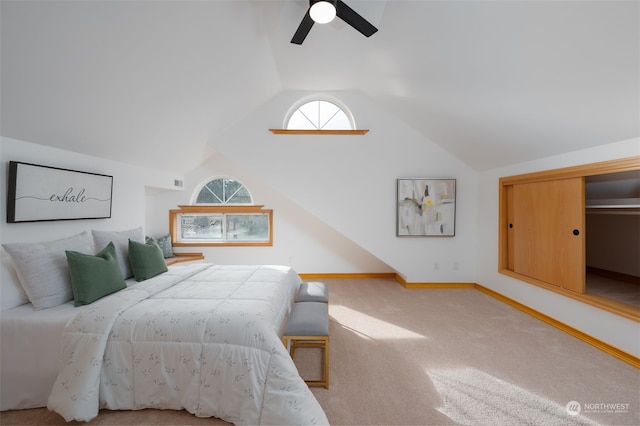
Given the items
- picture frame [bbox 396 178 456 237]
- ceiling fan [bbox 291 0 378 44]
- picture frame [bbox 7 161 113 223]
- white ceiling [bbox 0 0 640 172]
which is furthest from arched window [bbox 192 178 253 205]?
ceiling fan [bbox 291 0 378 44]

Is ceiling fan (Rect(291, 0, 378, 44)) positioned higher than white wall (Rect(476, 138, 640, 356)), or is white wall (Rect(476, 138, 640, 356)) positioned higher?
ceiling fan (Rect(291, 0, 378, 44))

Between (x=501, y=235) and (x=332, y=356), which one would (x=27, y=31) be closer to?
(x=332, y=356)

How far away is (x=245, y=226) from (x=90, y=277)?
114 inches

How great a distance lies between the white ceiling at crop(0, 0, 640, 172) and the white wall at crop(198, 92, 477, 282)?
57 cm

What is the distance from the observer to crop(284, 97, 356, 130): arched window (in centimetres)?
420

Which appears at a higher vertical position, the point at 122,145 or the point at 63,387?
the point at 122,145

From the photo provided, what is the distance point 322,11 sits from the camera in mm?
1838

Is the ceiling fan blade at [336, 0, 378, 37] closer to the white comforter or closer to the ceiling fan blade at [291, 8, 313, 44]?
the ceiling fan blade at [291, 8, 313, 44]

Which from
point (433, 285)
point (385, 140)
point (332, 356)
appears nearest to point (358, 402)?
point (332, 356)

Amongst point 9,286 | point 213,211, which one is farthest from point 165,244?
point 9,286

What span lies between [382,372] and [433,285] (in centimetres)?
251

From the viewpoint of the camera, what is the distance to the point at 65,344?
1.58m

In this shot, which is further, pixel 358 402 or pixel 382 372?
pixel 382 372

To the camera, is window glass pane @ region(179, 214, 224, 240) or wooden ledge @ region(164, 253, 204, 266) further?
window glass pane @ region(179, 214, 224, 240)
